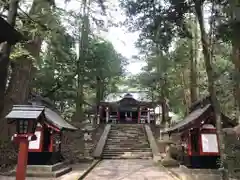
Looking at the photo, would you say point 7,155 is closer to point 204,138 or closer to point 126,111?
point 204,138

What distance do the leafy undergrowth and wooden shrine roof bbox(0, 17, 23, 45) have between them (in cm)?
789

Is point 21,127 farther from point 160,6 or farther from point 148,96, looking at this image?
point 148,96

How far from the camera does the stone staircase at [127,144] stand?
16.5m

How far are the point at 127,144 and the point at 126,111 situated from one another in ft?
37.2

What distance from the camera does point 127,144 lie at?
18.6 meters

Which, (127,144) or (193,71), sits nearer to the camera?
(193,71)

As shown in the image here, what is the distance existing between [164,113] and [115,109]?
6.77 metres

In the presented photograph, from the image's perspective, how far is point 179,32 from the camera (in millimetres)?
7785

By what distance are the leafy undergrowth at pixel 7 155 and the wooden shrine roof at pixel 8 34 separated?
7.89 meters

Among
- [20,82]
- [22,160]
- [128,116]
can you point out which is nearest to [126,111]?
[128,116]

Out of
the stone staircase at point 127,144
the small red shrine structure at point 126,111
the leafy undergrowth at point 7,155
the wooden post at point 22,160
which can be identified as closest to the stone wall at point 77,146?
the stone staircase at point 127,144

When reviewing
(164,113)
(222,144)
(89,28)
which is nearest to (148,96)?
(164,113)

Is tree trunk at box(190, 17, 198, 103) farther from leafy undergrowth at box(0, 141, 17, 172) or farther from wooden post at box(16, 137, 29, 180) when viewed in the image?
wooden post at box(16, 137, 29, 180)

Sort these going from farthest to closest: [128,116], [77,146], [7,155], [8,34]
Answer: [128,116], [77,146], [7,155], [8,34]
